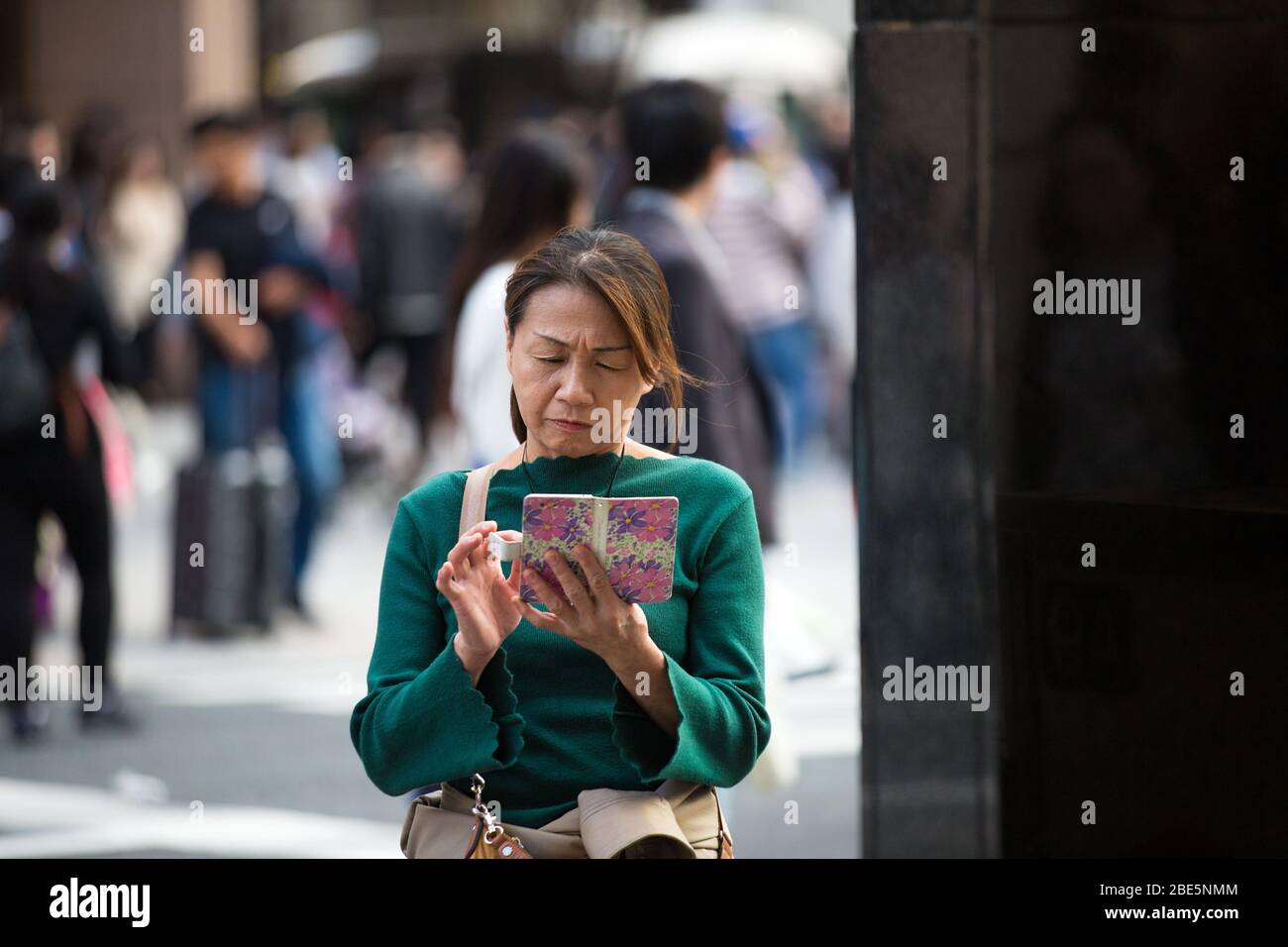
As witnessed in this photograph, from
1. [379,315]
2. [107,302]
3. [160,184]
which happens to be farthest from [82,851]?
[160,184]

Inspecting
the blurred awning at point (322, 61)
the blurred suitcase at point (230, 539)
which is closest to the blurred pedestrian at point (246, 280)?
the blurred suitcase at point (230, 539)

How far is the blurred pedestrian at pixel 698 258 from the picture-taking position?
4.97 m

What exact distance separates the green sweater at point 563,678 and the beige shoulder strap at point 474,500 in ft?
0.05

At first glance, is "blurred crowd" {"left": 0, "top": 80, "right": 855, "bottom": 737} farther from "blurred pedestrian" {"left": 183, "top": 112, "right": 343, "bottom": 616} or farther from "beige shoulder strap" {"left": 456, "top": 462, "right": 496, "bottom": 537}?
"beige shoulder strap" {"left": 456, "top": 462, "right": 496, "bottom": 537}

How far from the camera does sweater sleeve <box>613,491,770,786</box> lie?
8.96 feet

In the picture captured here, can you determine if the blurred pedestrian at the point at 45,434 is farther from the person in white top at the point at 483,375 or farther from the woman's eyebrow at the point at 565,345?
the woman's eyebrow at the point at 565,345

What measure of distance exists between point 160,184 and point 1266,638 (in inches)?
461

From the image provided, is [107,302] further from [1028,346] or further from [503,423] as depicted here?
[1028,346]

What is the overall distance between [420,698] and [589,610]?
272mm
